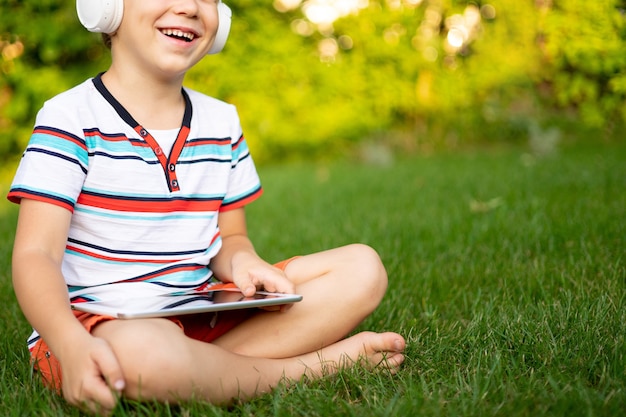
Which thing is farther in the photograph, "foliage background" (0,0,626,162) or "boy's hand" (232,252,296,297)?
"foliage background" (0,0,626,162)

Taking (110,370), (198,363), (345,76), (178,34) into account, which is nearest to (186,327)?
(198,363)

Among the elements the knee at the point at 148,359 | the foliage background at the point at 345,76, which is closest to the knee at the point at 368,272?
the knee at the point at 148,359

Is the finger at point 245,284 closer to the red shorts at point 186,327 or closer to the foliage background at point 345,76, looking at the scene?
the red shorts at point 186,327

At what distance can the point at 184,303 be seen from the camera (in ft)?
5.47

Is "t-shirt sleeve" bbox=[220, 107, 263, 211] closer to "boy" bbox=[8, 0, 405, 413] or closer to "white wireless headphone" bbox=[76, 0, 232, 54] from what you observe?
"boy" bbox=[8, 0, 405, 413]

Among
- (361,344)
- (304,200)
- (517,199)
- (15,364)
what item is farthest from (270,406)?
(304,200)

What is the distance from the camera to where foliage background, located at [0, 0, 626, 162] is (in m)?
6.86

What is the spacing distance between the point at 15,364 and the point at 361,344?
2.83 ft

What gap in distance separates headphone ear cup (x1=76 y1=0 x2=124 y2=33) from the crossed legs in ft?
2.42

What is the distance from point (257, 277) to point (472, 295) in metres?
0.83

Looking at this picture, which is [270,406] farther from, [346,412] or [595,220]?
[595,220]

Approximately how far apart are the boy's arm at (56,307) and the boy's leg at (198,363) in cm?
4

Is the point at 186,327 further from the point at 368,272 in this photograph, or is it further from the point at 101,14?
the point at 101,14

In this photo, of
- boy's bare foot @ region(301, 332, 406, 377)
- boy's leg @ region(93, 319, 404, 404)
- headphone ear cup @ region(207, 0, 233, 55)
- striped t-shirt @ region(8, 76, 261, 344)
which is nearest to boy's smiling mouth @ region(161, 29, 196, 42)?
headphone ear cup @ region(207, 0, 233, 55)
